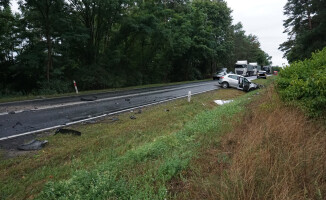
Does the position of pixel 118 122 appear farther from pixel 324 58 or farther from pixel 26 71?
pixel 26 71

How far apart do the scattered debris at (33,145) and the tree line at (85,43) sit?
11.0 m

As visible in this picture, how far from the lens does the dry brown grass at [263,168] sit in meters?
2.13

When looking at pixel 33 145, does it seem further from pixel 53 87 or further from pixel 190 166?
pixel 53 87

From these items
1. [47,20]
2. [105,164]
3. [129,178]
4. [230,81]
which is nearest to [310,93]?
[129,178]

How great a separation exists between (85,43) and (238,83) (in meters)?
16.5

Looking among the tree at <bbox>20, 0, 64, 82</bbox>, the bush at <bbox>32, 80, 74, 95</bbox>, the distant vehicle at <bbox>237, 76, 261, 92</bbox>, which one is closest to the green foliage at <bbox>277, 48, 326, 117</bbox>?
the distant vehicle at <bbox>237, 76, 261, 92</bbox>

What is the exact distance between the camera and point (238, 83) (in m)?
17.4

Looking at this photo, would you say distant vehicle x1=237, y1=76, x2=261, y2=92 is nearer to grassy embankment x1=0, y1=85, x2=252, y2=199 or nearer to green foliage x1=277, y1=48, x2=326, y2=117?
green foliage x1=277, y1=48, x2=326, y2=117

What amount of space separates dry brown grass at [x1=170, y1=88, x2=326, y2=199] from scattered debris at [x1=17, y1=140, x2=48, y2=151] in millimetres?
3841

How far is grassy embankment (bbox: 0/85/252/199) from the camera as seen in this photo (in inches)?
103

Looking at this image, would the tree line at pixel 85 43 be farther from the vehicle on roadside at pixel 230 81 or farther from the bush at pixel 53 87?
the vehicle on roadside at pixel 230 81

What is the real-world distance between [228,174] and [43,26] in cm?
1905

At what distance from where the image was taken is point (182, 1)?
30453 mm

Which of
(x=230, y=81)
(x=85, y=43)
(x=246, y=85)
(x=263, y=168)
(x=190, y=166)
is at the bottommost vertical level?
(x=190, y=166)
